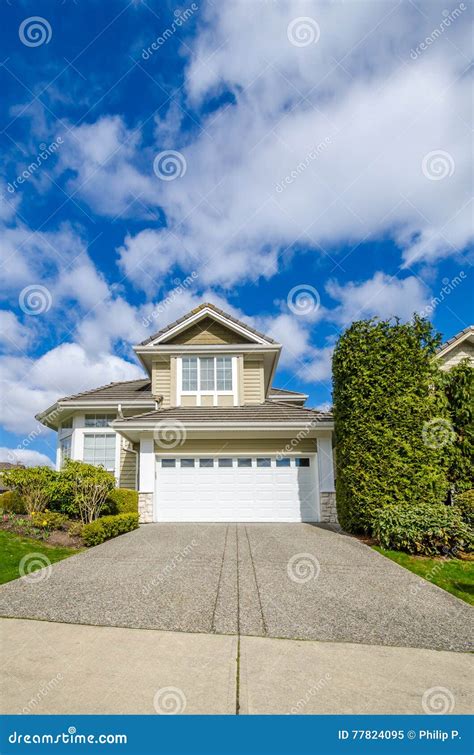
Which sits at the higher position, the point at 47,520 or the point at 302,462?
the point at 302,462

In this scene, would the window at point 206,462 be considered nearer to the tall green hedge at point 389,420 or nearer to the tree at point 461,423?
the tall green hedge at point 389,420

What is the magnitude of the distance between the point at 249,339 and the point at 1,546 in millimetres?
10481

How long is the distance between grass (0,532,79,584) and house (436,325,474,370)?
12.5 meters
